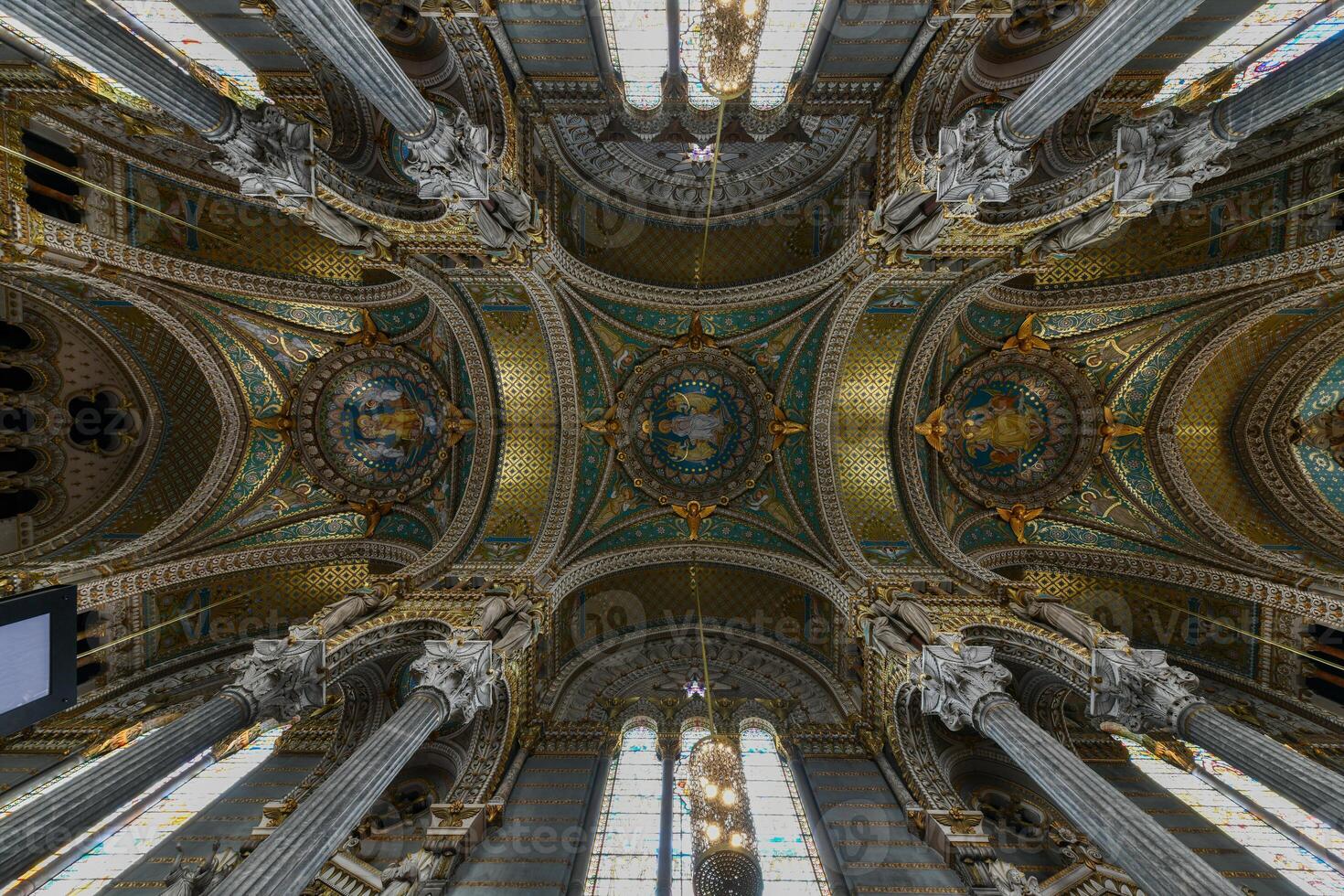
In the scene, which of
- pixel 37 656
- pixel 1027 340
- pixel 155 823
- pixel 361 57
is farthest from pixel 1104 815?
pixel 155 823

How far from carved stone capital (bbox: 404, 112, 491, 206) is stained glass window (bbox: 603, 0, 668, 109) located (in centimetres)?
424

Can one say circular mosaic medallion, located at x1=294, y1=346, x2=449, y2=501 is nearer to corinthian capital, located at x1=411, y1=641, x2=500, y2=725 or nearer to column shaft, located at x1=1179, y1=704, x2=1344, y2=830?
corinthian capital, located at x1=411, y1=641, x2=500, y2=725

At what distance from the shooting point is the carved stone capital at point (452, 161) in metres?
7.24

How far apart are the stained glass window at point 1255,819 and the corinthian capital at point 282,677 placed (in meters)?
14.1

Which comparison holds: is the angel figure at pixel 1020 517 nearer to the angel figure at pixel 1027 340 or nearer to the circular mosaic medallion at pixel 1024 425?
the circular mosaic medallion at pixel 1024 425

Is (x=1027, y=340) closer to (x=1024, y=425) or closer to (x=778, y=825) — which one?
(x=1024, y=425)

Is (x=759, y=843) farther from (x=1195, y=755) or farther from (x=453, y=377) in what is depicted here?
(x=453, y=377)

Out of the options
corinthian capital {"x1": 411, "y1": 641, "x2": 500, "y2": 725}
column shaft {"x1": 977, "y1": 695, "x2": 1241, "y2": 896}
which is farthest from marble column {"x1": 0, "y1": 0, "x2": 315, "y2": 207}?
column shaft {"x1": 977, "y1": 695, "x2": 1241, "y2": 896}

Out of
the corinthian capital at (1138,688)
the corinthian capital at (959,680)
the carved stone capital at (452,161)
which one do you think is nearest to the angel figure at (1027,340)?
the corinthian capital at (1138,688)

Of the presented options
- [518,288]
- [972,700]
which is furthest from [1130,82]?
[518,288]

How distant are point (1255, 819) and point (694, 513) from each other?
11.6m

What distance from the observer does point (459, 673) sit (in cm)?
800

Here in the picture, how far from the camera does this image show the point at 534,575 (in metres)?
11.0

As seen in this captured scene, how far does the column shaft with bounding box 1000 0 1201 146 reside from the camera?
5.37m
